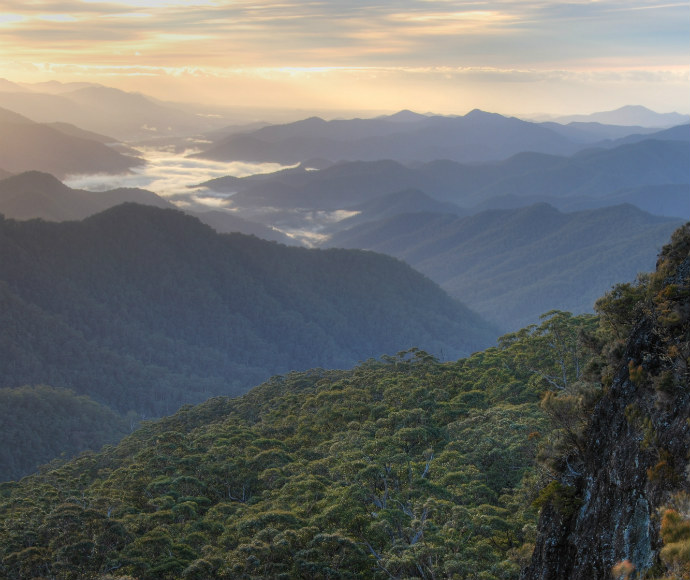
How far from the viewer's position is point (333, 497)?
37500 millimetres

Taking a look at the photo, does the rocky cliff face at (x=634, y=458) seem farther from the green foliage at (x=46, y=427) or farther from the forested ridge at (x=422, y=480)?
the green foliage at (x=46, y=427)

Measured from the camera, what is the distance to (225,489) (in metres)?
49.7

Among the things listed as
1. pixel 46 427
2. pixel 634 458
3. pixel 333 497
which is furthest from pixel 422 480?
pixel 46 427

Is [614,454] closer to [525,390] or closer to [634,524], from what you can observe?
[634,524]

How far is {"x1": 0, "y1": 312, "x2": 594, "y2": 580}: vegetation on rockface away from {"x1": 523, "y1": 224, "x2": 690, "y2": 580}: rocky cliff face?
2.84 meters

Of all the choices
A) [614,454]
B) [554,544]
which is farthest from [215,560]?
[614,454]

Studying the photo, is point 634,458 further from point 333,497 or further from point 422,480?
point 333,497

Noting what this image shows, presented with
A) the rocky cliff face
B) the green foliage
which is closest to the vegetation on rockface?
the rocky cliff face

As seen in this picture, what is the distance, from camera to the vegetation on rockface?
3070 cm

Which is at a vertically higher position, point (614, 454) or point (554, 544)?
point (614, 454)

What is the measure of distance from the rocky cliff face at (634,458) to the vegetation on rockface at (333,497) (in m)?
2.84

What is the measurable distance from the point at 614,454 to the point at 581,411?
149 inches

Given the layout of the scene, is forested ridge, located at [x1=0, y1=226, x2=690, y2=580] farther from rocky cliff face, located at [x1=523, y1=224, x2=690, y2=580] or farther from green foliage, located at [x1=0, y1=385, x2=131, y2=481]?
green foliage, located at [x1=0, y1=385, x2=131, y2=481]

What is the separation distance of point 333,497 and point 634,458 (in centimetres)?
2325
